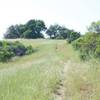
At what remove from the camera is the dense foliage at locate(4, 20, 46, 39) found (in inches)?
3268

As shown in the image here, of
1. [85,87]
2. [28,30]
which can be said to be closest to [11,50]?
[28,30]

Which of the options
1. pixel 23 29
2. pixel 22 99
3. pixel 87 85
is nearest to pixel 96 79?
pixel 87 85

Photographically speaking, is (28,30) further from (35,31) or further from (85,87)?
(85,87)

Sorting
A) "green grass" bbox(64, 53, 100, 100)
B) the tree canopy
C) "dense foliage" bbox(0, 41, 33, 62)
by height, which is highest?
the tree canopy

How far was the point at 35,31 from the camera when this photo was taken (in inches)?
3317

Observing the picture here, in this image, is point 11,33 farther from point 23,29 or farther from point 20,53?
point 20,53

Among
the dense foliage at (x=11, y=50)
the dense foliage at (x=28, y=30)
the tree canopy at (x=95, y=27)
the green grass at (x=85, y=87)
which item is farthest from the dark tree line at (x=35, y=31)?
the green grass at (x=85, y=87)

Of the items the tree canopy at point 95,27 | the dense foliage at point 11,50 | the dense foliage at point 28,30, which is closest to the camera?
the tree canopy at point 95,27

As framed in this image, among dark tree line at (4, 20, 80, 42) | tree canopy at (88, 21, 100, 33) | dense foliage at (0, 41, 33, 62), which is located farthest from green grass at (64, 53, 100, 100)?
dark tree line at (4, 20, 80, 42)

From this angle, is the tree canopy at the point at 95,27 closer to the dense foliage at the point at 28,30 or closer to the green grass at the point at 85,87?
the green grass at the point at 85,87

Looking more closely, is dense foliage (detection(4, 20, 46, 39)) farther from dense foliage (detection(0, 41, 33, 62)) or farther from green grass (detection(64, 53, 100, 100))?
green grass (detection(64, 53, 100, 100))

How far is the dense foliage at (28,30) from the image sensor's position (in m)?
83.0

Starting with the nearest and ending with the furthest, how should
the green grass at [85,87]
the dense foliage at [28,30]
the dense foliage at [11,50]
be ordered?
the green grass at [85,87], the dense foliage at [11,50], the dense foliage at [28,30]

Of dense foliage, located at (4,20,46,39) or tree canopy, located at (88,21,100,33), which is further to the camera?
dense foliage, located at (4,20,46,39)
